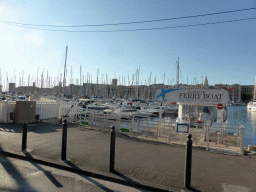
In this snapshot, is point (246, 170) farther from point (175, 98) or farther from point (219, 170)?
point (175, 98)

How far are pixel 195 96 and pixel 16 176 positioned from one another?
11814 mm

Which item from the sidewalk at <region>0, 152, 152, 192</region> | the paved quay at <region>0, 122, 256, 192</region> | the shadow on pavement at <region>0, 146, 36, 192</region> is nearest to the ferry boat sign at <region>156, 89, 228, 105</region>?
the paved quay at <region>0, 122, 256, 192</region>

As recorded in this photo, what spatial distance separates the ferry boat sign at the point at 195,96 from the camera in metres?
13.1

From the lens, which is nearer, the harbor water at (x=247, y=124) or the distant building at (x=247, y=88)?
the harbor water at (x=247, y=124)

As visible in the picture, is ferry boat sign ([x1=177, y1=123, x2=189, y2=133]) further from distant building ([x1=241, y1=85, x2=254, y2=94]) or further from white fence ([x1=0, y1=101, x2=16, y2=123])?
distant building ([x1=241, y1=85, x2=254, y2=94])

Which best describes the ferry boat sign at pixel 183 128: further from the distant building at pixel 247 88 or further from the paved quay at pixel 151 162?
the distant building at pixel 247 88

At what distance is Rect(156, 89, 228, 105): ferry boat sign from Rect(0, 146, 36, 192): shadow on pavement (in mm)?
11375

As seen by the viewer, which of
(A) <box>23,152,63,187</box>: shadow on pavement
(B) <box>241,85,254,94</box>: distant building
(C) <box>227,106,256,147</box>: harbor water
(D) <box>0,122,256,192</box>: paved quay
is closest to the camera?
(A) <box>23,152,63,187</box>: shadow on pavement

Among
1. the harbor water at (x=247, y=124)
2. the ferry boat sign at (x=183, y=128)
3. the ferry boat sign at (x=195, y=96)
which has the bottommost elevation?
the harbor water at (x=247, y=124)

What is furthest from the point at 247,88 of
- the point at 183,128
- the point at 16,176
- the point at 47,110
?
the point at 16,176

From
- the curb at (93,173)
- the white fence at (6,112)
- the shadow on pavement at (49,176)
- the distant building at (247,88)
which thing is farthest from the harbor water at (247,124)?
the distant building at (247,88)

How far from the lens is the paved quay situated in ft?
16.7

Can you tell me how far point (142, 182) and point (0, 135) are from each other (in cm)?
809

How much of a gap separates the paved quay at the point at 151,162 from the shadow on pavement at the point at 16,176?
0.76 meters
